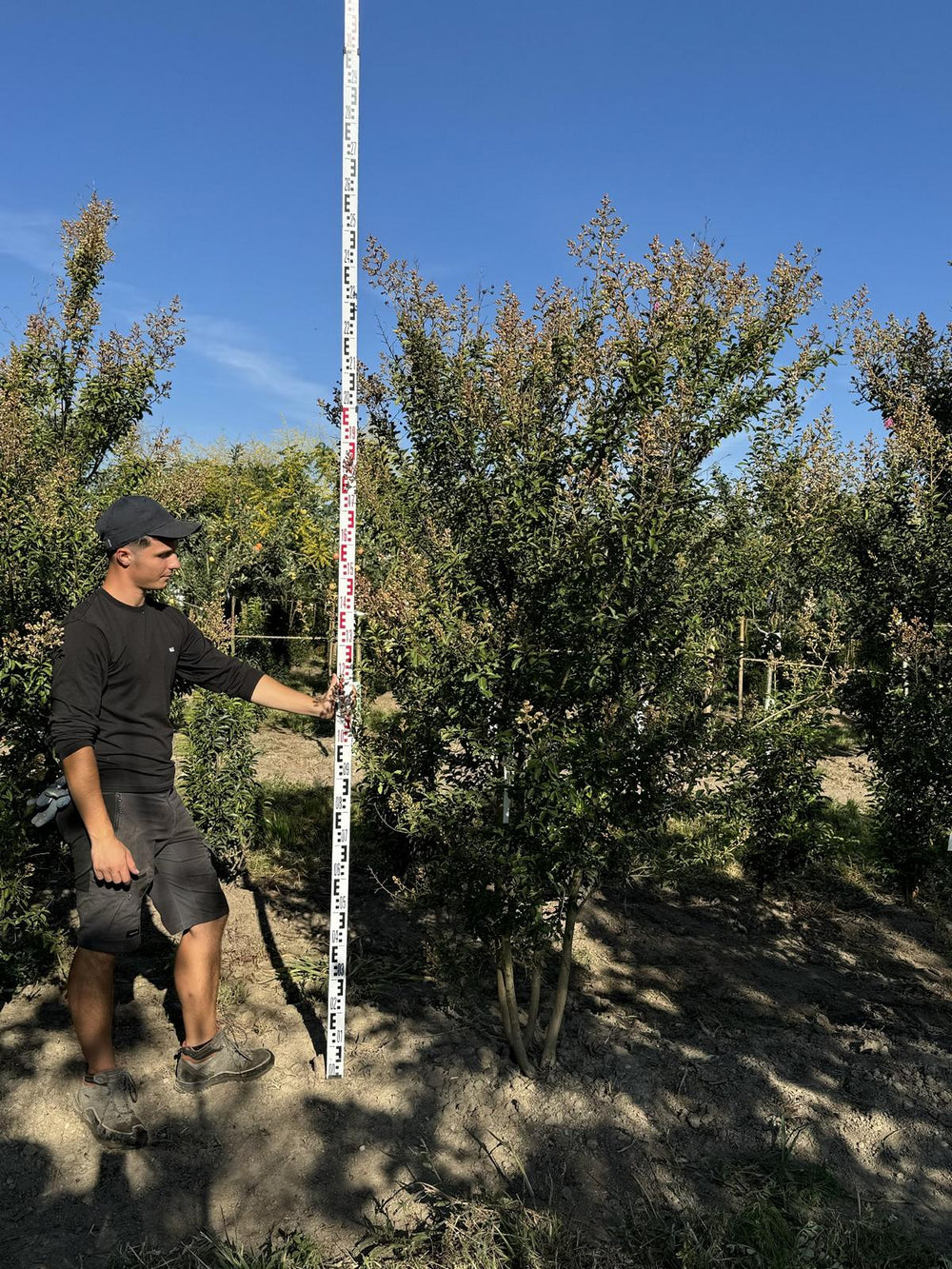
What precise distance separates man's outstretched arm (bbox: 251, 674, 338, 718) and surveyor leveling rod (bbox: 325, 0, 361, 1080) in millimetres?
90

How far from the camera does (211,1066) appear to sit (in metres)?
3.51

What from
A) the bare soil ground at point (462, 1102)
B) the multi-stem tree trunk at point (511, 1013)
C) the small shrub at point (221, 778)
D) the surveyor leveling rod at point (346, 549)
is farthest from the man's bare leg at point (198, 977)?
the small shrub at point (221, 778)

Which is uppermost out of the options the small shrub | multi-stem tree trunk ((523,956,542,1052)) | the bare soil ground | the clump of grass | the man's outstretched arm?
the man's outstretched arm

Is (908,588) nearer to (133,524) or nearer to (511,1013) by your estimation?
(511,1013)

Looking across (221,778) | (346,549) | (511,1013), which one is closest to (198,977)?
(511,1013)

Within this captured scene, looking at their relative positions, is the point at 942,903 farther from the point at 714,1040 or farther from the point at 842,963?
the point at 714,1040

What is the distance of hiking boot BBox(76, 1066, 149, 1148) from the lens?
318 cm

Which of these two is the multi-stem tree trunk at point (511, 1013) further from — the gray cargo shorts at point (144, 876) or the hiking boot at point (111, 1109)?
the hiking boot at point (111, 1109)

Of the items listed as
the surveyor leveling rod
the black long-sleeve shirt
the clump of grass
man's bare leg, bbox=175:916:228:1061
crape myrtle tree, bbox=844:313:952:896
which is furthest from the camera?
crape myrtle tree, bbox=844:313:952:896

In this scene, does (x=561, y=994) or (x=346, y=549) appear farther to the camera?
(x=561, y=994)

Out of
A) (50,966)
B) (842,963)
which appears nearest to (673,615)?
(842,963)

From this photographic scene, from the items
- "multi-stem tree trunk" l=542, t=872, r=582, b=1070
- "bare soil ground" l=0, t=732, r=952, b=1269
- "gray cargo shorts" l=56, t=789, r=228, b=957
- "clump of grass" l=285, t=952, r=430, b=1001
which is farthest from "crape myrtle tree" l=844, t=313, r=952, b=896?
"gray cargo shorts" l=56, t=789, r=228, b=957

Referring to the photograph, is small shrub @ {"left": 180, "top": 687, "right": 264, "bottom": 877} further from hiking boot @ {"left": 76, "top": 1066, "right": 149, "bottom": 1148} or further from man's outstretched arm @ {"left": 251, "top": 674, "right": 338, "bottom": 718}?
hiking boot @ {"left": 76, "top": 1066, "right": 149, "bottom": 1148}

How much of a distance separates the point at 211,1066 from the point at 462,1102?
3.15 feet
